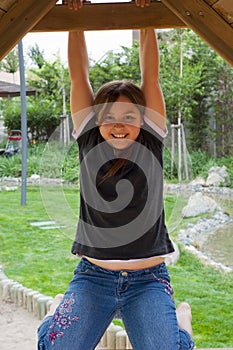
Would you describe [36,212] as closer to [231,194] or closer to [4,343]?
[231,194]

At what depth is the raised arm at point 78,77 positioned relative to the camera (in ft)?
5.38

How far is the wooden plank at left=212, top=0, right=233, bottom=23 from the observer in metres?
1.37

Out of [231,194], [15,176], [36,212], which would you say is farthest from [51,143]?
[15,176]

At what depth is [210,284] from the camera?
430cm

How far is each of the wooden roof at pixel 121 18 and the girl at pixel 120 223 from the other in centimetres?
7

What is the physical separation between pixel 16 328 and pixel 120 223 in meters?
2.11

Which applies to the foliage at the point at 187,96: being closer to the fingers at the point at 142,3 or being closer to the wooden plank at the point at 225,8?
the fingers at the point at 142,3

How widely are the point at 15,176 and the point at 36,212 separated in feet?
4.64

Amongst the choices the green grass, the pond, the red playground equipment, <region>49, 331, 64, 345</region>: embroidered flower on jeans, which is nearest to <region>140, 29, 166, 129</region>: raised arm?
the green grass

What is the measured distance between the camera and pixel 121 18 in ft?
5.12

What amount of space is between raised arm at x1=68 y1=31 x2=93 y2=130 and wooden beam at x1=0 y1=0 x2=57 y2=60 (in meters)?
0.19

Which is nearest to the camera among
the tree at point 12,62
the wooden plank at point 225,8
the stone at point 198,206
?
the wooden plank at point 225,8

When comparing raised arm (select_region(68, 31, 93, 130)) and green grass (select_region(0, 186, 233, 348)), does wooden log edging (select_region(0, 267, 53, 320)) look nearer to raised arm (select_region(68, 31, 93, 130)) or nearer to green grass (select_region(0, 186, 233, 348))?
green grass (select_region(0, 186, 233, 348))

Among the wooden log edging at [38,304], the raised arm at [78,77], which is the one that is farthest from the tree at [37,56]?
the raised arm at [78,77]
